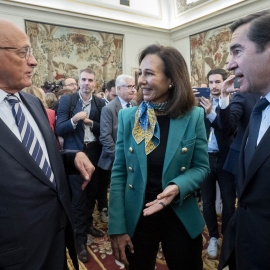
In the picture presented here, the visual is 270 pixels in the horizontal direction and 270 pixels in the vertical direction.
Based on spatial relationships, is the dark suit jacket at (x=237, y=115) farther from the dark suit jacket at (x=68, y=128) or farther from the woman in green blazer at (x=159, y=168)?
the dark suit jacket at (x=68, y=128)

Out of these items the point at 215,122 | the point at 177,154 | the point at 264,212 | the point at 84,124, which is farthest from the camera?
the point at 84,124

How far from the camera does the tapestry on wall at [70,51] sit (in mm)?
9621

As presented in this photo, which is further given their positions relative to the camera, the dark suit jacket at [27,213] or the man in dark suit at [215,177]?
the man in dark suit at [215,177]

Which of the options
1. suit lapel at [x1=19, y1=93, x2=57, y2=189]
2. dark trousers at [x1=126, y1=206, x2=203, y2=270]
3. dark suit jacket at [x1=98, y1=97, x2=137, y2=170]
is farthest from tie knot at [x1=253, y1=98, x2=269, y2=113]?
dark suit jacket at [x1=98, y1=97, x2=137, y2=170]

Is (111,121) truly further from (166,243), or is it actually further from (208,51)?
(208,51)

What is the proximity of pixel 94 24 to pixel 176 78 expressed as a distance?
9988 mm

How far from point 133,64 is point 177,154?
10.6 metres

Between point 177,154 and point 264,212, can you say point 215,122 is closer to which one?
point 177,154

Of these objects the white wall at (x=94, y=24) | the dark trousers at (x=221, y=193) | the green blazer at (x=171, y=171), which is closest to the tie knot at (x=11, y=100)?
the green blazer at (x=171, y=171)

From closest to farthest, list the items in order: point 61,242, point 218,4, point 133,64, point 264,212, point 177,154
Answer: point 264,212 → point 61,242 → point 177,154 → point 218,4 → point 133,64

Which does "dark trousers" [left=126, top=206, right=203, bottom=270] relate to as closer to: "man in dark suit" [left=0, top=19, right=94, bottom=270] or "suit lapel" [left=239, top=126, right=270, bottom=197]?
"man in dark suit" [left=0, top=19, right=94, bottom=270]

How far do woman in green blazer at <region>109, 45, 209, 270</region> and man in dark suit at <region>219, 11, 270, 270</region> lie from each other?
0.29 metres

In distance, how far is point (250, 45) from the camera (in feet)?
4.35

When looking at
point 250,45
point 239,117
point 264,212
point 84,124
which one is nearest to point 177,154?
point 264,212
